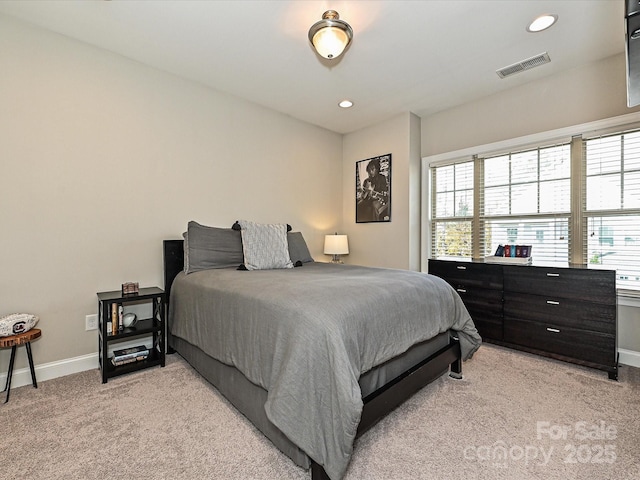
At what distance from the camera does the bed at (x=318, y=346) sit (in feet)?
4.14

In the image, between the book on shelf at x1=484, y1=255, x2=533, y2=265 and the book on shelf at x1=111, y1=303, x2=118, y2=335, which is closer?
the book on shelf at x1=111, y1=303, x2=118, y2=335

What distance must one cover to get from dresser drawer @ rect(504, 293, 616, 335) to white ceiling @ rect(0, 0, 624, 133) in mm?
2092

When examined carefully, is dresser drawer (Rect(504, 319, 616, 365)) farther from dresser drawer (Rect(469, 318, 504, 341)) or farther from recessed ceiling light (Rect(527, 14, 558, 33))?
recessed ceiling light (Rect(527, 14, 558, 33))

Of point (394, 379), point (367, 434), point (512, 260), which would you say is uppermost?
point (512, 260)

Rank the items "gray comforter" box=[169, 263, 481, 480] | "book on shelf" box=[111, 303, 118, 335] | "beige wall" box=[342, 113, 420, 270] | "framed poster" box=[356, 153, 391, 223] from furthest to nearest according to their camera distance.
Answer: "framed poster" box=[356, 153, 391, 223] → "beige wall" box=[342, 113, 420, 270] → "book on shelf" box=[111, 303, 118, 335] → "gray comforter" box=[169, 263, 481, 480]

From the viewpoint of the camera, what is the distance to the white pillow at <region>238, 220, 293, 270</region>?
2.81 m

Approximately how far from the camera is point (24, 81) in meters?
2.20

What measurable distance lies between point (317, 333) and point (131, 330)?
1.83 metres

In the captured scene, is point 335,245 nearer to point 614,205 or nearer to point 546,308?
point 546,308

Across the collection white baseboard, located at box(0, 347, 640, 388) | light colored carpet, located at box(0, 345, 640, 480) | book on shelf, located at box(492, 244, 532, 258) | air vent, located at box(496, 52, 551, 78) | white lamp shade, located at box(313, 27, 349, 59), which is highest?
air vent, located at box(496, 52, 551, 78)

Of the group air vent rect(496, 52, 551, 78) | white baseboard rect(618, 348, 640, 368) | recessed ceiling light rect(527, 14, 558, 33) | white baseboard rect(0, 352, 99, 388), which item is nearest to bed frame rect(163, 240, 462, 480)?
white baseboard rect(0, 352, 99, 388)

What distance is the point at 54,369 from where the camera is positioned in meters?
2.29

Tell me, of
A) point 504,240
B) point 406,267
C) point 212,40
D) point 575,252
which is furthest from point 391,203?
point 212,40

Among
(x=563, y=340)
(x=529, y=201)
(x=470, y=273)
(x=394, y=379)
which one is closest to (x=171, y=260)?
(x=394, y=379)
